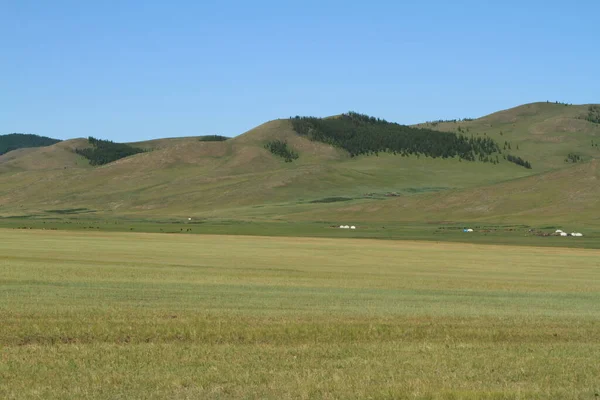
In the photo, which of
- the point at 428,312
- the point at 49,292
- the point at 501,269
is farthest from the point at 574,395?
the point at 501,269

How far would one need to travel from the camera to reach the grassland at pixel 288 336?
1541 cm

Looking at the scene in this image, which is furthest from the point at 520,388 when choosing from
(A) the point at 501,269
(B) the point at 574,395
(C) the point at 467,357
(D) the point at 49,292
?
(A) the point at 501,269

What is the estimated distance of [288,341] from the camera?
20.7m

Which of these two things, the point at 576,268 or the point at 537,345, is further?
the point at 576,268

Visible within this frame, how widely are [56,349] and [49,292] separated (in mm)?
12768

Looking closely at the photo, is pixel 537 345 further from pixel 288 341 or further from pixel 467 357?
pixel 288 341

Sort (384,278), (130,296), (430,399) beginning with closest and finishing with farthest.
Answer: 1. (430,399)
2. (130,296)
3. (384,278)

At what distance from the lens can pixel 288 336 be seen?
2131cm

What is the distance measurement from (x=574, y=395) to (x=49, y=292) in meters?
21.0

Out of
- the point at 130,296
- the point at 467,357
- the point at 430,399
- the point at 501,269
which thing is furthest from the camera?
the point at 501,269

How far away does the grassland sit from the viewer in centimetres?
1541

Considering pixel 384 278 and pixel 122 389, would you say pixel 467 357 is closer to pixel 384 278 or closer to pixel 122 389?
pixel 122 389

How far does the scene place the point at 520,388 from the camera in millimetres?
15227

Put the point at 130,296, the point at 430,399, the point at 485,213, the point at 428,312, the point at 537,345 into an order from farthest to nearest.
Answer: the point at 485,213, the point at 130,296, the point at 428,312, the point at 537,345, the point at 430,399
